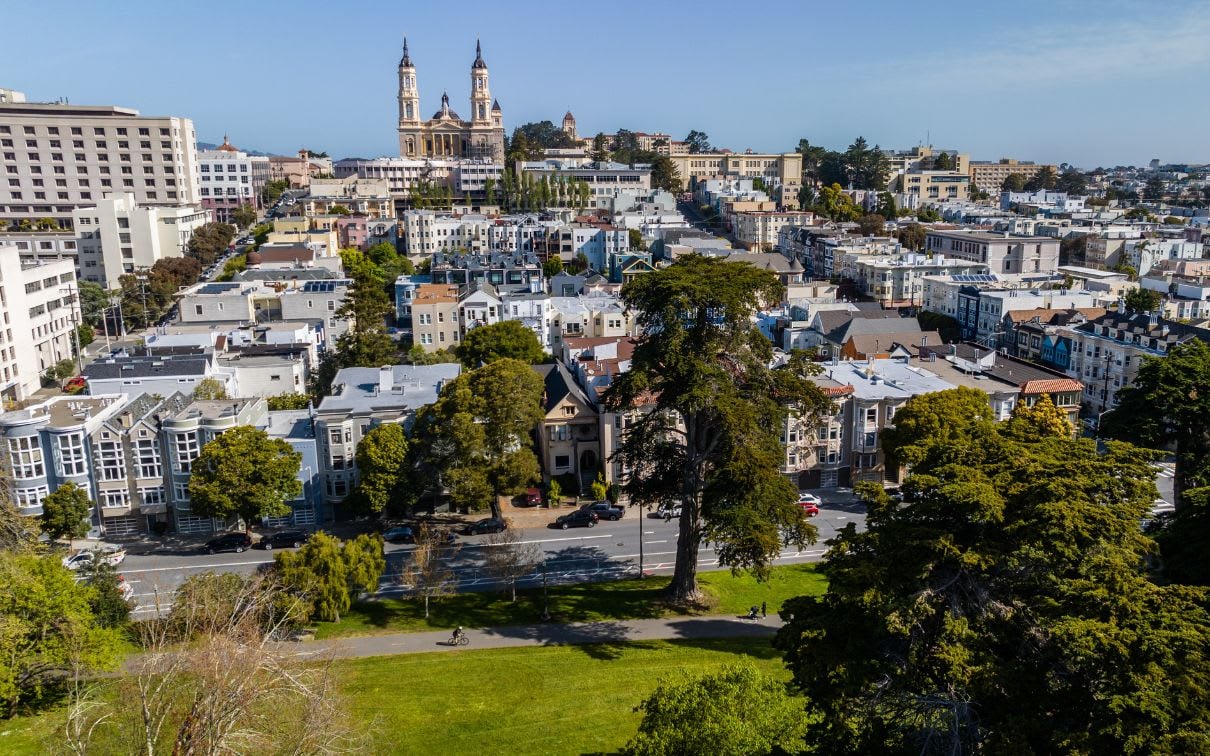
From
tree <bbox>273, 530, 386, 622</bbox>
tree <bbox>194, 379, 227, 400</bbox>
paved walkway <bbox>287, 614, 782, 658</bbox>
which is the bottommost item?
paved walkway <bbox>287, 614, 782, 658</bbox>

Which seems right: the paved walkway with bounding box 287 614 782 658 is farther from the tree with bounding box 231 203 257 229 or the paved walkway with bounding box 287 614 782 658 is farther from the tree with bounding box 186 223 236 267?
the tree with bounding box 231 203 257 229

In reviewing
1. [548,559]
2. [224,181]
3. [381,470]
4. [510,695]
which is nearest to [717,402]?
[510,695]

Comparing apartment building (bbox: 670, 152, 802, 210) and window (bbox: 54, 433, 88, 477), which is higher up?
apartment building (bbox: 670, 152, 802, 210)

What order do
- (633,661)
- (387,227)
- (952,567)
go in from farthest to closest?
(387,227), (633,661), (952,567)

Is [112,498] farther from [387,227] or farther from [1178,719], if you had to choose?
[387,227]

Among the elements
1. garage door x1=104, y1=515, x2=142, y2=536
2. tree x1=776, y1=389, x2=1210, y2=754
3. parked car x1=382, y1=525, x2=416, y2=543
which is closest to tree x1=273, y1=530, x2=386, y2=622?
parked car x1=382, y1=525, x2=416, y2=543

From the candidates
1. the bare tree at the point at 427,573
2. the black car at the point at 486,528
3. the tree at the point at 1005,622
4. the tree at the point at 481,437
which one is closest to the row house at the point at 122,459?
the tree at the point at 481,437

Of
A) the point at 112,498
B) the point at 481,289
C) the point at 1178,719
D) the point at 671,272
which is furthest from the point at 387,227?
the point at 1178,719
